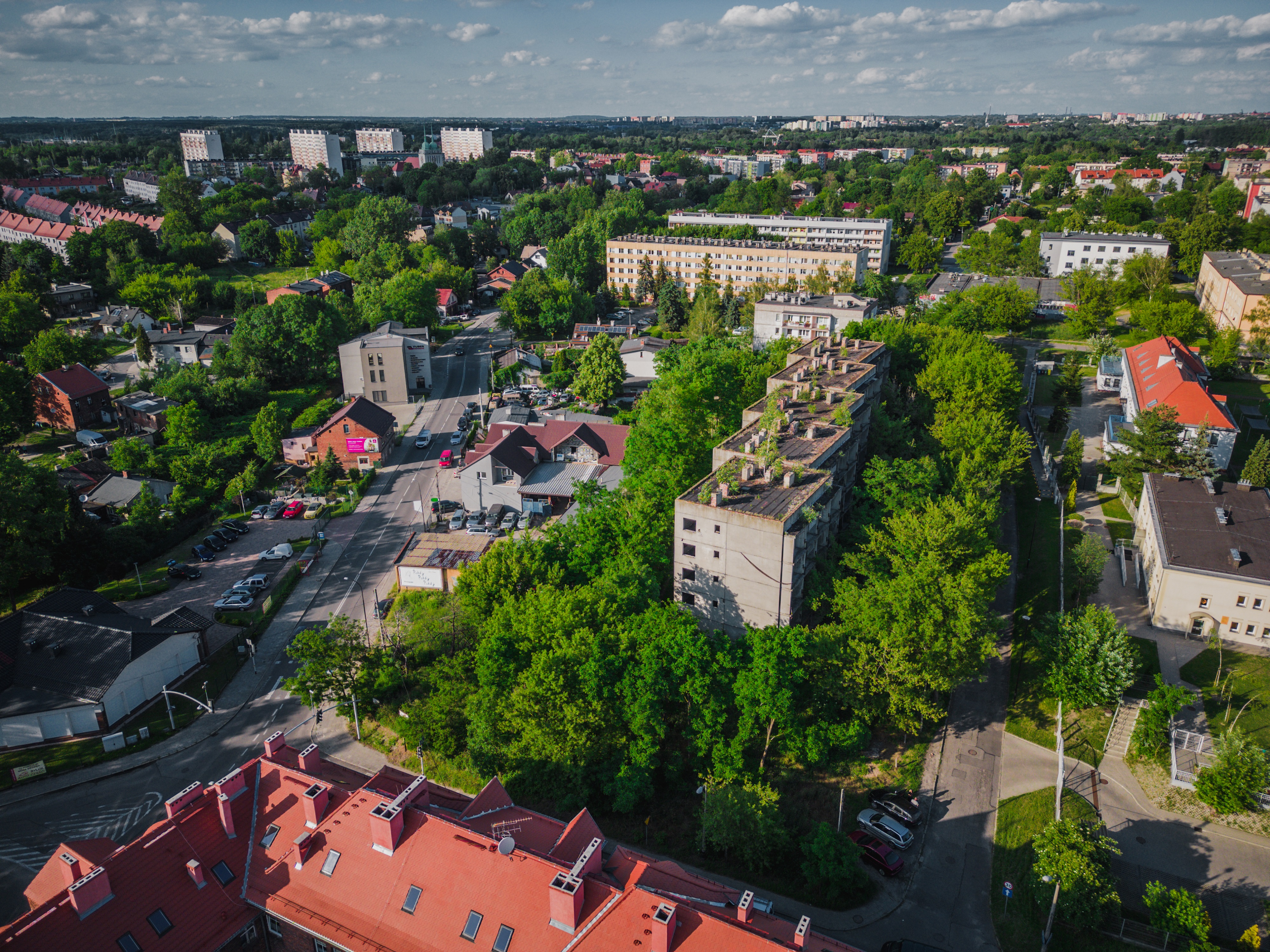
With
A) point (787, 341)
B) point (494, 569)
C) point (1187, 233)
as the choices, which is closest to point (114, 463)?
point (494, 569)

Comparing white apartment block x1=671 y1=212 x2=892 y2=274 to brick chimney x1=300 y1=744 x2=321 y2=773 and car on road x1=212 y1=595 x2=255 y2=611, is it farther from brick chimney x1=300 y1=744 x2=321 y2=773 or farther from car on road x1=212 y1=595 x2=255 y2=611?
brick chimney x1=300 y1=744 x2=321 y2=773

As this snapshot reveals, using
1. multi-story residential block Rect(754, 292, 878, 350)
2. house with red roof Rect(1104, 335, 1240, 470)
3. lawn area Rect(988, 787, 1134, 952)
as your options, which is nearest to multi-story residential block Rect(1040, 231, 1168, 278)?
multi-story residential block Rect(754, 292, 878, 350)

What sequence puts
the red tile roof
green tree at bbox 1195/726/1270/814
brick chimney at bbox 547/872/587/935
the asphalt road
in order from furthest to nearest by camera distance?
the red tile roof, the asphalt road, green tree at bbox 1195/726/1270/814, brick chimney at bbox 547/872/587/935

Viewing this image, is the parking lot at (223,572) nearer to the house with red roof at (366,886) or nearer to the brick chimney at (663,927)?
the house with red roof at (366,886)

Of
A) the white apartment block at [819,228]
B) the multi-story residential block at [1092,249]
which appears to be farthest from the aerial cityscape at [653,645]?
the white apartment block at [819,228]

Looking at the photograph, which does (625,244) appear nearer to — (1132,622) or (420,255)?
(420,255)

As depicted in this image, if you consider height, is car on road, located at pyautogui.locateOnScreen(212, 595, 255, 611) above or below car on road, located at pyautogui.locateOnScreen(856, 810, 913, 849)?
above
